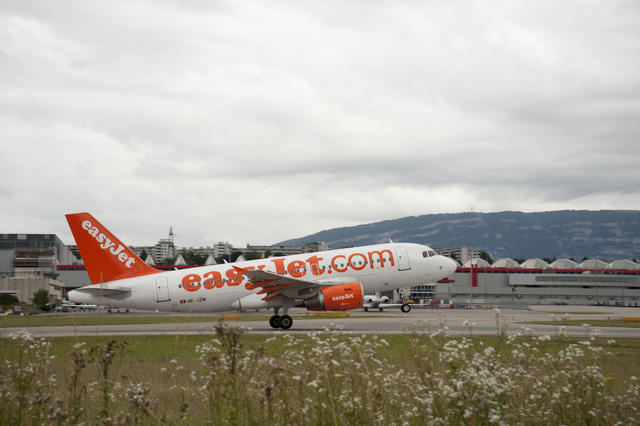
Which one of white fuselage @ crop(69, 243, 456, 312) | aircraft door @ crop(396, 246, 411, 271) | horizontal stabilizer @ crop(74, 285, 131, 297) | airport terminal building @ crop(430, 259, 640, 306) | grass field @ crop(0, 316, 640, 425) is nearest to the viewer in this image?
grass field @ crop(0, 316, 640, 425)

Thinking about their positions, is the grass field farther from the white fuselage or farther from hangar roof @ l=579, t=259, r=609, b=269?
hangar roof @ l=579, t=259, r=609, b=269

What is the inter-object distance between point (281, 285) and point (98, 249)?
10297 millimetres

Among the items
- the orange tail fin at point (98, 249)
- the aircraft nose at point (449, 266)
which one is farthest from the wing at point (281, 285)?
the aircraft nose at point (449, 266)

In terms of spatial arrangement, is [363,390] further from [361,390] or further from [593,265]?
[593,265]

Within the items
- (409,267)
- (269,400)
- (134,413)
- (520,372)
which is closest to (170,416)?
(134,413)

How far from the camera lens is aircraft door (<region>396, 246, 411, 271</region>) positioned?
108 feet

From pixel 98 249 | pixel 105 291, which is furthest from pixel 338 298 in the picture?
pixel 98 249

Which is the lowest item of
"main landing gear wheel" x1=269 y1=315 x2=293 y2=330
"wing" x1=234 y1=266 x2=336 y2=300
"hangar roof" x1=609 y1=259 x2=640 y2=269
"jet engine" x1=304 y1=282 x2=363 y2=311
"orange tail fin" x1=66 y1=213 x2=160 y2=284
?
"hangar roof" x1=609 y1=259 x2=640 y2=269

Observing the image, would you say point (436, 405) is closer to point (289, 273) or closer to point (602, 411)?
point (602, 411)

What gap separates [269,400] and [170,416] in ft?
12.2

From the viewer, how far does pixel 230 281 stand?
30750 millimetres

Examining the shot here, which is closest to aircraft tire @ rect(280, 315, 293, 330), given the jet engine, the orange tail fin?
the jet engine

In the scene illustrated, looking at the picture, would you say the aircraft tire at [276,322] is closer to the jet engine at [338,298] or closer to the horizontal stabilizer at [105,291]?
the jet engine at [338,298]

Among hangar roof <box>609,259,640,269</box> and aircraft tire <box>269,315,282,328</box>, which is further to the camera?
hangar roof <box>609,259,640,269</box>
